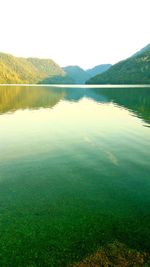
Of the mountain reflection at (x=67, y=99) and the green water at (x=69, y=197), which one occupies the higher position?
the mountain reflection at (x=67, y=99)

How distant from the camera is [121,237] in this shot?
48.6ft

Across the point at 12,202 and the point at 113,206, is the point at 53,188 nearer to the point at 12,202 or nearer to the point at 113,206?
the point at 12,202

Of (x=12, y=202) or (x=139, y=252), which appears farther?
(x=12, y=202)

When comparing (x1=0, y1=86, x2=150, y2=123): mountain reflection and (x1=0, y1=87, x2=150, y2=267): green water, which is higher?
(x1=0, y1=86, x2=150, y2=123): mountain reflection

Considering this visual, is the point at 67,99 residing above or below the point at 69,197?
above

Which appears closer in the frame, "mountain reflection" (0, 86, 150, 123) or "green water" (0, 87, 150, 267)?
"green water" (0, 87, 150, 267)

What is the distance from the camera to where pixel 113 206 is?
18.6 metres

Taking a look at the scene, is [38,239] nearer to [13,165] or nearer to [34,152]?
[13,165]

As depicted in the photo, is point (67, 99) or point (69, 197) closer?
point (69, 197)

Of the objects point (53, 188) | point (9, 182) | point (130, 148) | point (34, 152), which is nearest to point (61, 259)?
point (53, 188)

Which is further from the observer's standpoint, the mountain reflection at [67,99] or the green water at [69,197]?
the mountain reflection at [67,99]

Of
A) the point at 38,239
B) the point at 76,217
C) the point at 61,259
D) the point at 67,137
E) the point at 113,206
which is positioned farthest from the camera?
the point at 67,137

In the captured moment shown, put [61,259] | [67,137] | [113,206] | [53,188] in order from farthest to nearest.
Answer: [67,137]
[53,188]
[113,206]
[61,259]

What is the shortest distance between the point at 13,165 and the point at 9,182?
4518mm
